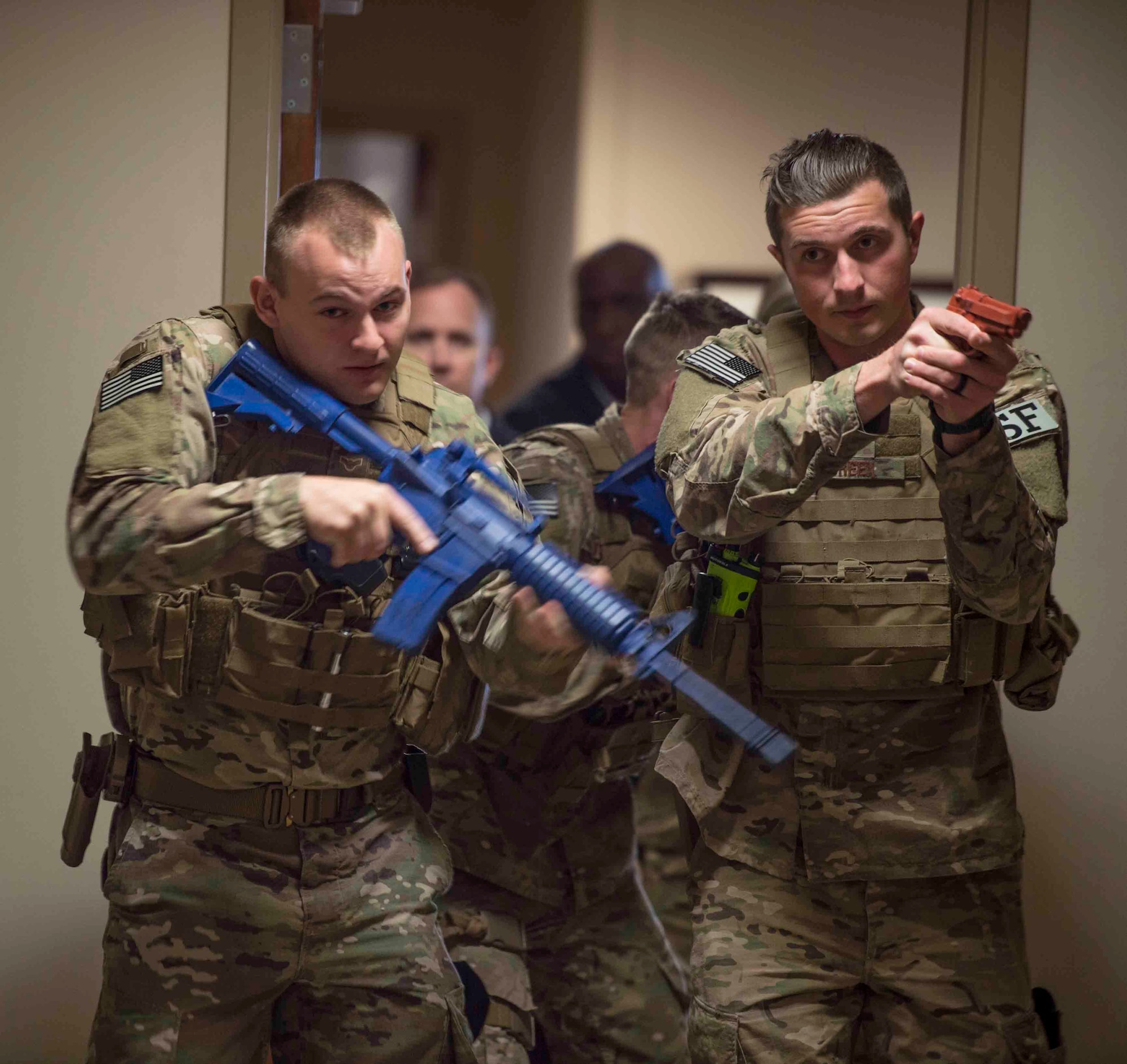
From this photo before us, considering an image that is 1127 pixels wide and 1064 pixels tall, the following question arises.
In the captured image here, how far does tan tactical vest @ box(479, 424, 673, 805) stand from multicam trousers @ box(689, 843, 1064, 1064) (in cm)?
64

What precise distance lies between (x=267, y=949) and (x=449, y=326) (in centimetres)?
246

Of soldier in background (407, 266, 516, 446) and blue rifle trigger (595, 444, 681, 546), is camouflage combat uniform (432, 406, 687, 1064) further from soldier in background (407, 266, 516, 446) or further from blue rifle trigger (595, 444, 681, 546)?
soldier in background (407, 266, 516, 446)

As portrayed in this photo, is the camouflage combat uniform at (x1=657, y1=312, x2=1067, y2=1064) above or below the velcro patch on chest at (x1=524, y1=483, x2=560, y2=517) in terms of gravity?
below

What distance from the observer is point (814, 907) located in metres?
2.29

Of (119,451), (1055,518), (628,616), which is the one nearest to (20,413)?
(119,451)

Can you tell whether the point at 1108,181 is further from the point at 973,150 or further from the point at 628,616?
the point at 628,616

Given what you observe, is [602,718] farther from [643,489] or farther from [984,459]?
[984,459]

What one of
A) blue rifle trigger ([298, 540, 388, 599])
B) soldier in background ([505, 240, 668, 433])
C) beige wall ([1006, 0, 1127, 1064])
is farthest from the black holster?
soldier in background ([505, 240, 668, 433])

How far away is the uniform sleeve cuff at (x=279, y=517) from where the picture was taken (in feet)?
6.34

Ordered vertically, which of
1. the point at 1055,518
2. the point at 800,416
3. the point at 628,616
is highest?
the point at 800,416

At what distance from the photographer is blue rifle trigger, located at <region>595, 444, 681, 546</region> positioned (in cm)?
291

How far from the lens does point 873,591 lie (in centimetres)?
228

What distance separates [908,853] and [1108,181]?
5.16ft

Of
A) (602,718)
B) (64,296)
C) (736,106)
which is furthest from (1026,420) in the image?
(736,106)
